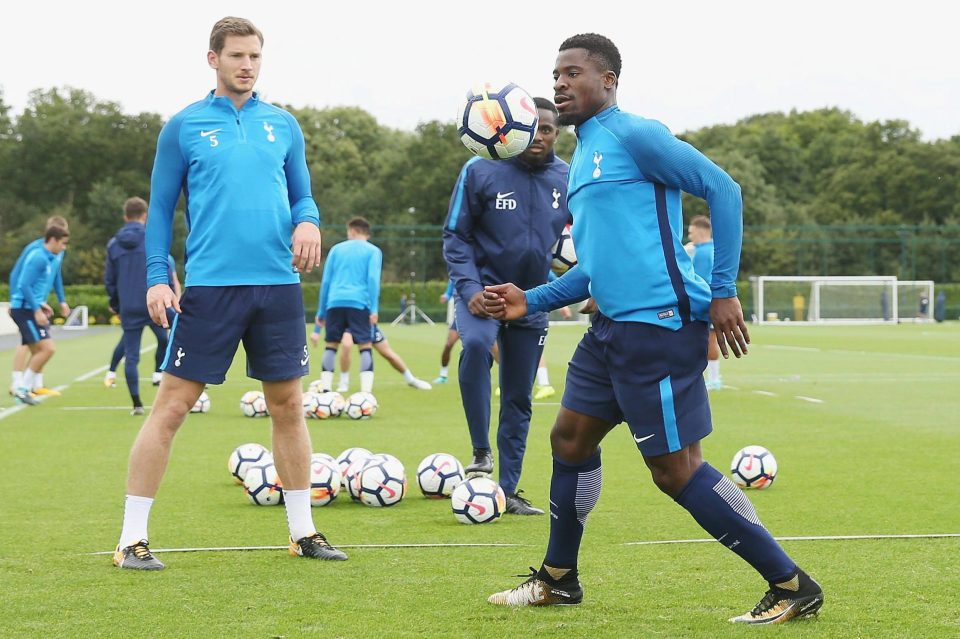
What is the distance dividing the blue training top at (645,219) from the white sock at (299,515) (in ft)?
6.25

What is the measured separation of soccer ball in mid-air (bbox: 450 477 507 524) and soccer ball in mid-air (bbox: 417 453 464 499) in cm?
77

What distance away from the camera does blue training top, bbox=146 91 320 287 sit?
5496 mm

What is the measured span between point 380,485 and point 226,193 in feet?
7.69

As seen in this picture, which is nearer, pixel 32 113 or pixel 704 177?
pixel 704 177

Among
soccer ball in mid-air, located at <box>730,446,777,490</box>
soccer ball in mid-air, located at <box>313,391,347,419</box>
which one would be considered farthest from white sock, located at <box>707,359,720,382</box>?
soccer ball in mid-air, located at <box>730,446,777,490</box>

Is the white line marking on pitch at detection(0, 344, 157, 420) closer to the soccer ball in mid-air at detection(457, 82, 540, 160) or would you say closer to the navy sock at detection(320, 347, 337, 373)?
the navy sock at detection(320, 347, 337, 373)

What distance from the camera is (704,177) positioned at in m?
4.38

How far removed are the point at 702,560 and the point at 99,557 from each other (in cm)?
270

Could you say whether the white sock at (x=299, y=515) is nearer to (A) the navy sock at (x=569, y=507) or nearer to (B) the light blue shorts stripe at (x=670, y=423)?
(A) the navy sock at (x=569, y=507)

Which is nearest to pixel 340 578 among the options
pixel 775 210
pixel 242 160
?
pixel 242 160

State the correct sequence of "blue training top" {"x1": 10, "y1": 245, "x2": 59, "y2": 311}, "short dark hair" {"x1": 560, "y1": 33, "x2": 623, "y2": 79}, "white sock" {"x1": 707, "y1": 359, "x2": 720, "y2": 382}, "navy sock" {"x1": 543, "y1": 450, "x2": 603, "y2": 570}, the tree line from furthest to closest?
the tree line, "white sock" {"x1": 707, "y1": 359, "x2": 720, "y2": 382}, "blue training top" {"x1": 10, "y1": 245, "x2": 59, "y2": 311}, "navy sock" {"x1": 543, "y1": 450, "x2": 603, "y2": 570}, "short dark hair" {"x1": 560, "y1": 33, "x2": 623, "y2": 79}

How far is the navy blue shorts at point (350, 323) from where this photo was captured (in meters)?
15.6

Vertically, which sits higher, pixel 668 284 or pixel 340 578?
pixel 668 284

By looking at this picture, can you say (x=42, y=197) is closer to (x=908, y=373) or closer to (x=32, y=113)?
(x=32, y=113)
